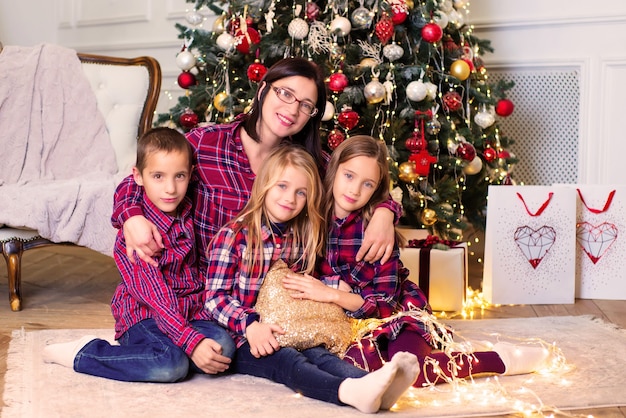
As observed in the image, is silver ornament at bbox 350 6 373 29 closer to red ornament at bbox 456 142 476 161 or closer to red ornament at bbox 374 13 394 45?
red ornament at bbox 374 13 394 45

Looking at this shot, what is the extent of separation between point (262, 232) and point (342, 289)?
26 centimetres

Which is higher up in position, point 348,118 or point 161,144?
point 348,118

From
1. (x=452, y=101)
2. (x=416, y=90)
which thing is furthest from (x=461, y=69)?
(x=416, y=90)

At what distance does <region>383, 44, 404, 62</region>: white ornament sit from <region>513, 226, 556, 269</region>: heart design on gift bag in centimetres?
76

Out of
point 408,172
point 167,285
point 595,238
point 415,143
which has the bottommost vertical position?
point 167,285

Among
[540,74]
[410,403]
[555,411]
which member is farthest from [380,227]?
[540,74]

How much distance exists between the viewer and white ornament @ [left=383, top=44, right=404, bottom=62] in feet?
10.2

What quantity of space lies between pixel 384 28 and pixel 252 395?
1588 millimetres

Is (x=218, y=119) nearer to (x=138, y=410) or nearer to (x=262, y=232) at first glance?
(x=262, y=232)

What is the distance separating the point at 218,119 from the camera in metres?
3.42

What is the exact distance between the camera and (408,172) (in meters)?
3.12

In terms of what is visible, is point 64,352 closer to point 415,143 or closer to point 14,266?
point 14,266

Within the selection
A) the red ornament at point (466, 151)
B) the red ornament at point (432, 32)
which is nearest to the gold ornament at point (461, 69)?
the red ornament at point (432, 32)

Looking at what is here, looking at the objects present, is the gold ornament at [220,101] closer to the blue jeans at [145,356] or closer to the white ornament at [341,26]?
the white ornament at [341,26]
